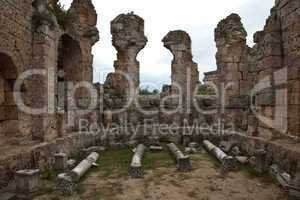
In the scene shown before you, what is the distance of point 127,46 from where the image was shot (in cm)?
1334

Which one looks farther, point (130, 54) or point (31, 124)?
point (130, 54)

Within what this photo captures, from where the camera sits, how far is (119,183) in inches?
261

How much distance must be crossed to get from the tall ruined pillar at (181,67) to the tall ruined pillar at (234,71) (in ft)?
4.70

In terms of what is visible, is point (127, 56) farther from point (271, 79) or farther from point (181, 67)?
point (271, 79)

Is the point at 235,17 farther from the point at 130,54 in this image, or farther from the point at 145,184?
the point at 145,184

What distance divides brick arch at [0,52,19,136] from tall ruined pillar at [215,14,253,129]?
8.55 m

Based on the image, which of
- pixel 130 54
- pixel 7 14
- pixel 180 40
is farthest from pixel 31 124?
pixel 180 40

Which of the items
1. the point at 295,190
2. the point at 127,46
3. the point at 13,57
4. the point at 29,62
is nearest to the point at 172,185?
the point at 295,190

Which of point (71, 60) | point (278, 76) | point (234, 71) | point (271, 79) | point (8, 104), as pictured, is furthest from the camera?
point (234, 71)

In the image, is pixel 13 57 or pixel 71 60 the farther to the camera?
pixel 71 60

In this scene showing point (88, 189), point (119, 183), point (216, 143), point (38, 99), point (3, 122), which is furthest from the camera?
point (216, 143)

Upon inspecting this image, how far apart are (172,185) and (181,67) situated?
7781 mm

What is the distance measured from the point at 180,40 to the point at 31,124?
7727 mm

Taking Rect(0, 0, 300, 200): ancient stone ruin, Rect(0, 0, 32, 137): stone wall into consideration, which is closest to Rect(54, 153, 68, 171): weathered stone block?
Rect(0, 0, 300, 200): ancient stone ruin
